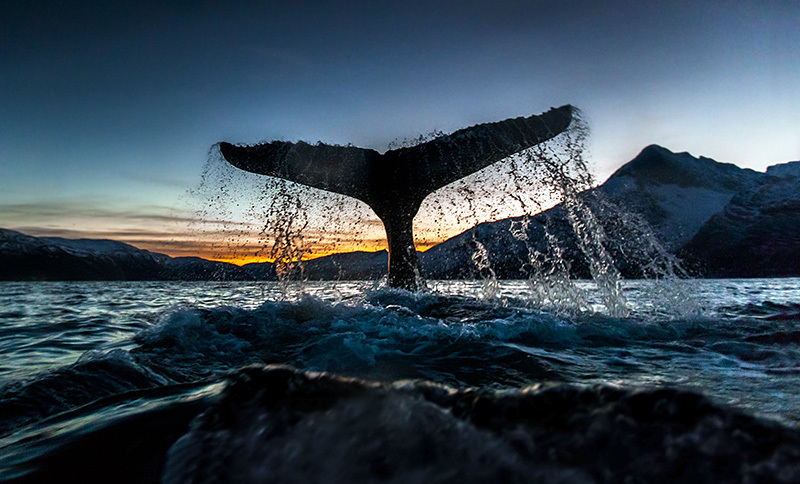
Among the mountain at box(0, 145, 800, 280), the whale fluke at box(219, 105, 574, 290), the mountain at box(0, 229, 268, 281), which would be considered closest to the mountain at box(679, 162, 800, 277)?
the mountain at box(0, 145, 800, 280)

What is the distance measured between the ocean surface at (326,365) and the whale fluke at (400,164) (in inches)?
106

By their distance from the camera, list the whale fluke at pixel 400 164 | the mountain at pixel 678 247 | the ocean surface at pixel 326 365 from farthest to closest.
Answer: the mountain at pixel 678 247
the whale fluke at pixel 400 164
the ocean surface at pixel 326 365

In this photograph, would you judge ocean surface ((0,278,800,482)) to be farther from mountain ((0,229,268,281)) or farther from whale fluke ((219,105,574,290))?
mountain ((0,229,268,281))

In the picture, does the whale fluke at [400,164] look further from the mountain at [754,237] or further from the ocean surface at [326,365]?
the mountain at [754,237]

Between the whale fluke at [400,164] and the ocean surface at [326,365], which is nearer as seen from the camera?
the ocean surface at [326,365]

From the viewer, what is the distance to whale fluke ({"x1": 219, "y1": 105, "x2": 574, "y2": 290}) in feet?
29.4

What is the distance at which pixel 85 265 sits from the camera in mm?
169500

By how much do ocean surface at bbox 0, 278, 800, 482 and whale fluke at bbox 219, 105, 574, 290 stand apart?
2698mm

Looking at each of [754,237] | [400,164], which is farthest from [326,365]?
[754,237]

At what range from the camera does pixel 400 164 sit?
989 centimetres

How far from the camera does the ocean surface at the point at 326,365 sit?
1510 millimetres

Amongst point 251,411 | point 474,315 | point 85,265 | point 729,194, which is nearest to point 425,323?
point 474,315

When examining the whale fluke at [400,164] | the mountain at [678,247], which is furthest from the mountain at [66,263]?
the whale fluke at [400,164]

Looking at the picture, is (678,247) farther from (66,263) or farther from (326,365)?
(66,263)
